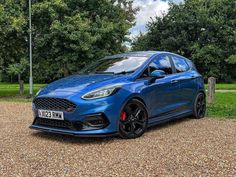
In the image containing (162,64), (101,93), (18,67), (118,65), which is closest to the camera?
(101,93)

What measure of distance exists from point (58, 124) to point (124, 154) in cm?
143

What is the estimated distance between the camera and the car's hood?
6.20 meters

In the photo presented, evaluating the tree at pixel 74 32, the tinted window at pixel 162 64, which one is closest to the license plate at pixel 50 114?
the tinted window at pixel 162 64

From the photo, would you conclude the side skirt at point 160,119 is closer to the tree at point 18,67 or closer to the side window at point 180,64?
the side window at point 180,64

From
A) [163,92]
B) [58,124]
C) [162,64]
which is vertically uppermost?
[162,64]

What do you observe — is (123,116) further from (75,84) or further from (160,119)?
(160,119)

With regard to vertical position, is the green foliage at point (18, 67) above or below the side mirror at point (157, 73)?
below

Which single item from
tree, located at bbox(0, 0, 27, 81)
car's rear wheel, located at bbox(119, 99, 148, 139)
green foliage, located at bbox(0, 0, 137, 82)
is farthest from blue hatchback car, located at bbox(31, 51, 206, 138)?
green foliage, located at bbox(0, 0, 137, 82)

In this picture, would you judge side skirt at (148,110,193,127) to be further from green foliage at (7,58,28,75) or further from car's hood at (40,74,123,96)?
green foliage at (7,58,28,75)

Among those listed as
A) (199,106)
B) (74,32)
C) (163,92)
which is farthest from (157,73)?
(74,32)

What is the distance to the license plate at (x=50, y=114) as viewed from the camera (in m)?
6.01

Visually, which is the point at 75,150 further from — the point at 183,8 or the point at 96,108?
the point at 183,8

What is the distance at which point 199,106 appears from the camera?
8781 millimetres

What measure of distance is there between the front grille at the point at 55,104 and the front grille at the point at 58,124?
0.22 metres
